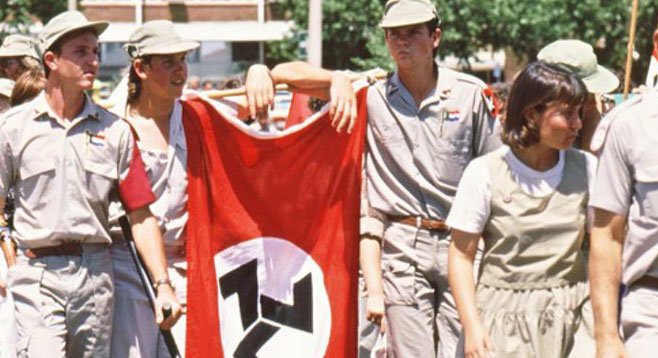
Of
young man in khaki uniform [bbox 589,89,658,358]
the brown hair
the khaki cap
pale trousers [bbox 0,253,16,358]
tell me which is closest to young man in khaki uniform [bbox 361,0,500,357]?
young man in khaki uniform [bbox 589,89,658,358]

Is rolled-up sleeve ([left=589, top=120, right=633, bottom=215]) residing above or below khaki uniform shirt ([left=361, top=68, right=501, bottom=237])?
above

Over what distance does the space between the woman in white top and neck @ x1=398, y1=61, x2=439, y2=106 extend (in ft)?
4.09

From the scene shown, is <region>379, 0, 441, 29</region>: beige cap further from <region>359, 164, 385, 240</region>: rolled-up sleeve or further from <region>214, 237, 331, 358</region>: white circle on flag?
<region>214, 237, 331, 358</region>: white circle on flag

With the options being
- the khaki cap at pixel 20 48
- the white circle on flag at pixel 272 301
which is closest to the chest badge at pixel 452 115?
the white circle on flag at pixel 272 301

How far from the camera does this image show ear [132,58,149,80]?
298 inches

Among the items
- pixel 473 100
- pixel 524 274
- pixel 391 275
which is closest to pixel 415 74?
pixel 473 100

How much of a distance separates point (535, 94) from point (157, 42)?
7.04 ft

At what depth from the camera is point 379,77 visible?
7.90 m

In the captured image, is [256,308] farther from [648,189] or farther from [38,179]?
[648,189]

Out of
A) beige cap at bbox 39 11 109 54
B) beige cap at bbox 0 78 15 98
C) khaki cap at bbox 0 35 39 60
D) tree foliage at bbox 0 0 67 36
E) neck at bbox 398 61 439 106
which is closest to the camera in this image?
beige cap at bbox 39 11 109 54

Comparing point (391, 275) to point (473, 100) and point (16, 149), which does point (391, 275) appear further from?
point (16, 149)

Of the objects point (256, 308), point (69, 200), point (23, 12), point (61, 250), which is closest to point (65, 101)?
point (69, 200)

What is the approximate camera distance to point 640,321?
5590 millimetres

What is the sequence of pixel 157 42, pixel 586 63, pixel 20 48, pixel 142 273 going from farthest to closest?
pixel 20 48 → pixel 586 63 → pixel 157 42 → pixel 142 273
